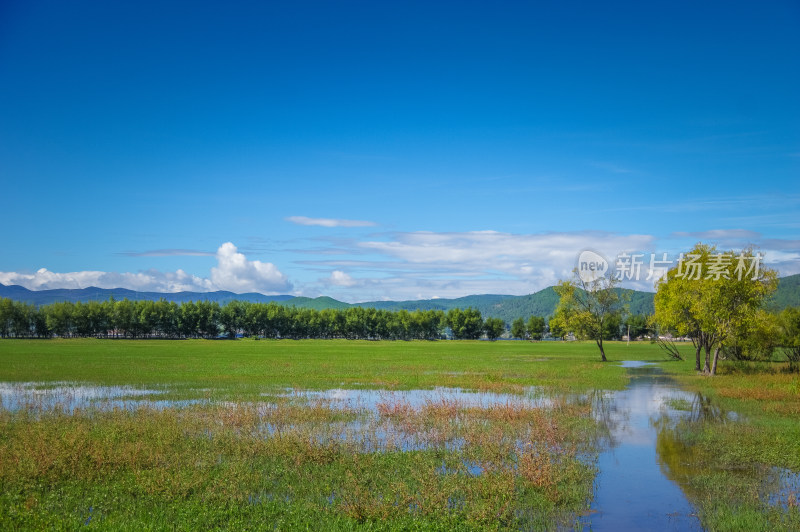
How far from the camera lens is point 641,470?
18.5 metres

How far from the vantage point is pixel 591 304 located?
243 ft

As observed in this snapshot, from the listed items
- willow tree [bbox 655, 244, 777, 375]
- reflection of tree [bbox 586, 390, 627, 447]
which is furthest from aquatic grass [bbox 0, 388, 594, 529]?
willow tree [bbox 655, 244, 777, 375]

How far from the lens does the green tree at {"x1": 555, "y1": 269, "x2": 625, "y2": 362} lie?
239 feet

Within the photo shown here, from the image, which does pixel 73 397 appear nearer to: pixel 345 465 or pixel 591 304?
pixel 345 465

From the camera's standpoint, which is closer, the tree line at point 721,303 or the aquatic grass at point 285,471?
the aquatic grass at point 285,471

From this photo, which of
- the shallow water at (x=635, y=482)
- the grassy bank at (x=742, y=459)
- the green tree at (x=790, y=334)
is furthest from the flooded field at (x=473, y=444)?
the green tree at (x=790, y=334)

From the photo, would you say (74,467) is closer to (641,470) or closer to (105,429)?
(105,429)

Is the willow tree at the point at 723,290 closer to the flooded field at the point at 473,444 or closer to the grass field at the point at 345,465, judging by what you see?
the flooded field at the point at 473,444

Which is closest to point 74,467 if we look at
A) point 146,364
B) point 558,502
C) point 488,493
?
point 488,493

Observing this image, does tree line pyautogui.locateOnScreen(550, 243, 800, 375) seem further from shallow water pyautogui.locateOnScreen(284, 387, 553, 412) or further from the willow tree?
shallow water pyautogui.locateOnScreen(284, 387, 553, 412)

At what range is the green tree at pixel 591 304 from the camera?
2867 inches

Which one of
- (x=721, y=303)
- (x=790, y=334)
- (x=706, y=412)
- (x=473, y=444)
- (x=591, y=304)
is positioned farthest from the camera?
(x=591, y=304)

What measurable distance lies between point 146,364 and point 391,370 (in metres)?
26.8

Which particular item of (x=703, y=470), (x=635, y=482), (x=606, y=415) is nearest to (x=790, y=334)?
(x=606, y=415)
